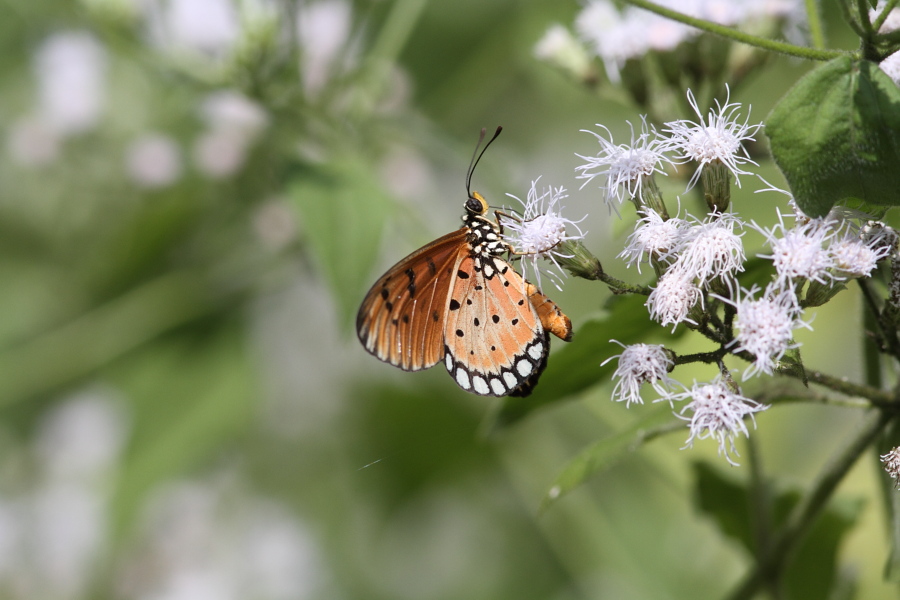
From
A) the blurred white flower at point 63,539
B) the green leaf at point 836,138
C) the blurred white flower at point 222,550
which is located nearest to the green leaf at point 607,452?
the green leaf at point 836,138

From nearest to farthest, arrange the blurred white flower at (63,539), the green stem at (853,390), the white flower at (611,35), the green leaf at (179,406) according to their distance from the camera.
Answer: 1. the green stem at (853,390)
2. the white flower at (611,35)
3. the green leaf at (179,406)
4. the blurred white flower at (63,539)

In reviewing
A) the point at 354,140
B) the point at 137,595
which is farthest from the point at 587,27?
the point at 137,595

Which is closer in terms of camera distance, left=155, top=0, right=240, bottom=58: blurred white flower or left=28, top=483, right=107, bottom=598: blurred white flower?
left=155, top=0, right=240, bottom=58: blurred white flower

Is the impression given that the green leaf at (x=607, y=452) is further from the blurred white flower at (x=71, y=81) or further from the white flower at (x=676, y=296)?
the blurred white flower at (x=71, y=81)

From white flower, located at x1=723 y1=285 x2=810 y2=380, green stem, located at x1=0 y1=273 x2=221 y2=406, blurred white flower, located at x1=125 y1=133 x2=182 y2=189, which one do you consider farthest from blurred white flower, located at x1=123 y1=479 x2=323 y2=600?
white flower, located at x1=723 y1=285 x2=810 y2=380

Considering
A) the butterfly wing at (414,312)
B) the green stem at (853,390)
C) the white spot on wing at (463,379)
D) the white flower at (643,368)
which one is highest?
the butterfly wing at (414,312)

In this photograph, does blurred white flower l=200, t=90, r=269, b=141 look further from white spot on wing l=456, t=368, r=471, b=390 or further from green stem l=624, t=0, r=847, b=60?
green stem l=624, t=0, r=847, b=60

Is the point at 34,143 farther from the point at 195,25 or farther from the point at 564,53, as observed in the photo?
the point at 564,53
